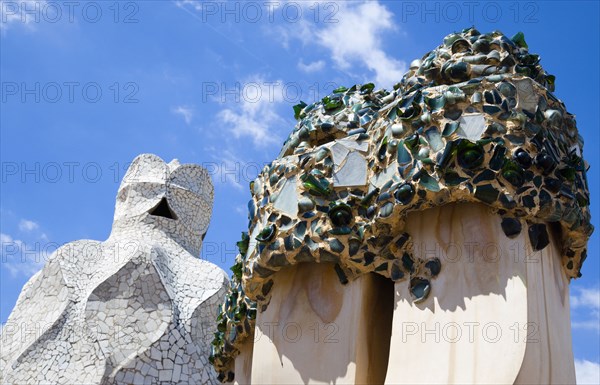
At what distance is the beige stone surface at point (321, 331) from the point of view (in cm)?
339

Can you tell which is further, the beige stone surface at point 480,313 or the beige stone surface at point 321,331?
the beige stone surface at point 321,331

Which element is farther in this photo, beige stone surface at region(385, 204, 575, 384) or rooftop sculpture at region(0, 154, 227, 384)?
rooftop sculpture at region(0, 154, 227, 384)

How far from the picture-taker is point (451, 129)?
316 cm

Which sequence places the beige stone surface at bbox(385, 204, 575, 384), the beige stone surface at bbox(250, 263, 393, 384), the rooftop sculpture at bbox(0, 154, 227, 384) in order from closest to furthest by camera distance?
the beige stone surface at bbox(385, 204, 575, 384), the beige stone surface at bbox(250, 263, 393, 384), the rooftop sculpture at bbox(0, 154, 227, 384)

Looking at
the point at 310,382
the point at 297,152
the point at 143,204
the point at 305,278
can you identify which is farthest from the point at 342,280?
the point at 143,204

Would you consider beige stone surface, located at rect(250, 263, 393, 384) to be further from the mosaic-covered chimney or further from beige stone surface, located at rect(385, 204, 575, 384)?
beige stone surface, located at rect(385, 204, 575, 384)

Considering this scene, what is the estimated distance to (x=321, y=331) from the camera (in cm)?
348

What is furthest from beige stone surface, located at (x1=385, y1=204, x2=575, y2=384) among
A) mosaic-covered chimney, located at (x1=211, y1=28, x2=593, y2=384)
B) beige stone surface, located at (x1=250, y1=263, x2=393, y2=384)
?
beige stone surface, located at (x1=250, y1=263, x2=393, y2=384)

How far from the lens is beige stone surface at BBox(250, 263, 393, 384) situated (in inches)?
133

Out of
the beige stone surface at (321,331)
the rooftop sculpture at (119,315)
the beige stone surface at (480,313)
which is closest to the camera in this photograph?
the beige stone surface at (480,313)

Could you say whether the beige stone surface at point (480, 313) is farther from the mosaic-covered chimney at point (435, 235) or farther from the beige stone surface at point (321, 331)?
the beige stone surface at point (321, 331)

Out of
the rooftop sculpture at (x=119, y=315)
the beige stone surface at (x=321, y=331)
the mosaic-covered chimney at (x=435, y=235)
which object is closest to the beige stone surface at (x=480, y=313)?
the mosaic-covered chimney at (x=435, y=235)

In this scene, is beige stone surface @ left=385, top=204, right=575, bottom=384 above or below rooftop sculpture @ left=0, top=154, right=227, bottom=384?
below

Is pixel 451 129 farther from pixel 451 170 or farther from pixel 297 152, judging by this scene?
pixel 297 152
